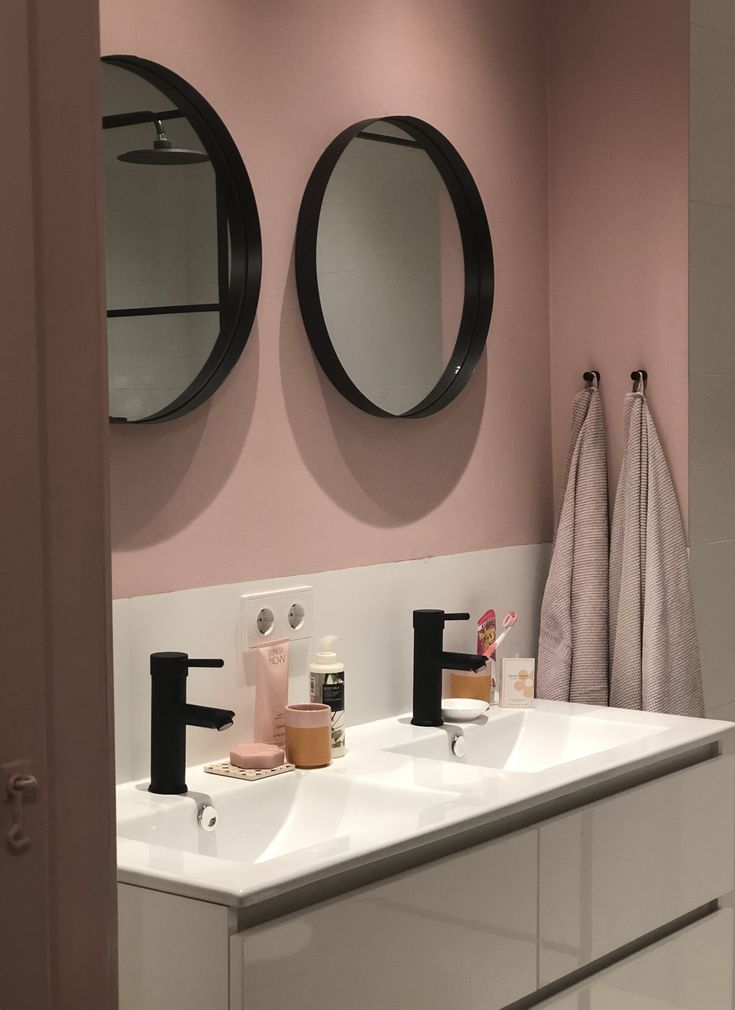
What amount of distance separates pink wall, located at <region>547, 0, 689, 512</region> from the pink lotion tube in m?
0.88

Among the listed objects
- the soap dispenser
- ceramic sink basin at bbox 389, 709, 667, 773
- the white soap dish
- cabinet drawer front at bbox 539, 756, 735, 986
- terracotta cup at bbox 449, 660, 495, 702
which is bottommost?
cabinet drawer front at bbox 539, 756, 735, 986

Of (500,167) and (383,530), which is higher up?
(500,167)

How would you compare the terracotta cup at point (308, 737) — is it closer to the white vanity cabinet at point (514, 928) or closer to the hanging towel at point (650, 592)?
the white vanity cabinet at point (514, 928)

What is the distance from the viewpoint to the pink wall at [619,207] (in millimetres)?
2391

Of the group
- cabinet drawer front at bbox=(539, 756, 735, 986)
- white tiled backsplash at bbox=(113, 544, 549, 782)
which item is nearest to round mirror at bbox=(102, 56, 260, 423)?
white tiled backsplash at bbox=(113, 544, 549, 782)

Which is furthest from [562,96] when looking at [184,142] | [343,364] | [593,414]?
[184,142]

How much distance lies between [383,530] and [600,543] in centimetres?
47

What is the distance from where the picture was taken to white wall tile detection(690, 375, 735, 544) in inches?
94.7

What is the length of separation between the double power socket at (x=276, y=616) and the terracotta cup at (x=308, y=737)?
0.14 m

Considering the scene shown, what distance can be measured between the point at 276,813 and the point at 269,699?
8.1 inches

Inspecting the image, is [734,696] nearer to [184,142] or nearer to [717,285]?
[717,285]

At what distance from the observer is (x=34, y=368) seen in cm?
93

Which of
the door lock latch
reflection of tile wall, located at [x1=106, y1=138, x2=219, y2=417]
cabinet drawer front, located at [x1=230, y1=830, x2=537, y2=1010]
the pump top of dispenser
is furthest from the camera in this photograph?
the pump top of dispenser

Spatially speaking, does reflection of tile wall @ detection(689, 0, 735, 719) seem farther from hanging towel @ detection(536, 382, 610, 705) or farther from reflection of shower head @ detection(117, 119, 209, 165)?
reflection of shower head @ detection(117, 119, 209, 165)
